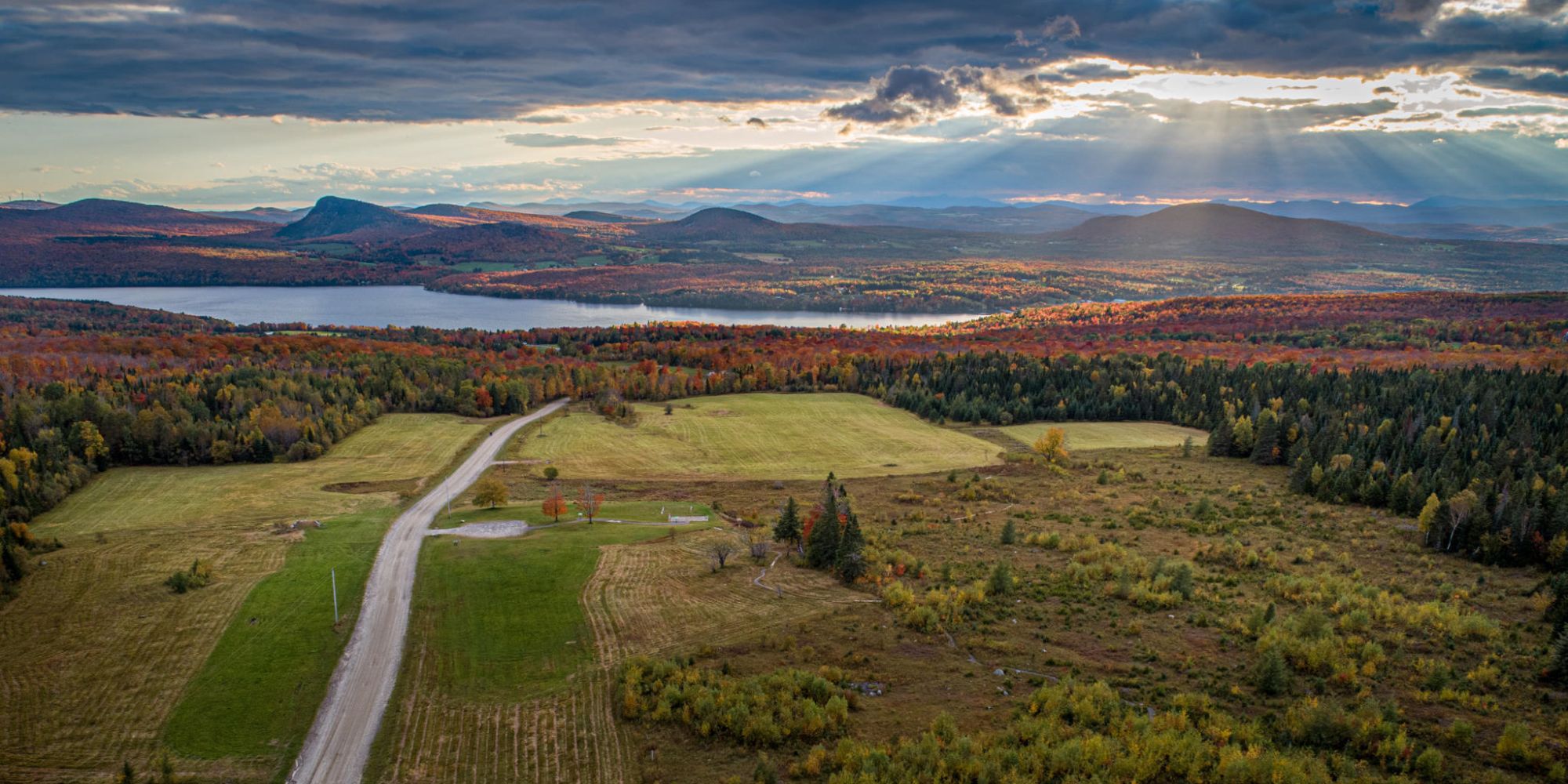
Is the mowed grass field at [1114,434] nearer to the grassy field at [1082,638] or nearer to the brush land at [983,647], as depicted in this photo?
the grassy field at [1082,638]

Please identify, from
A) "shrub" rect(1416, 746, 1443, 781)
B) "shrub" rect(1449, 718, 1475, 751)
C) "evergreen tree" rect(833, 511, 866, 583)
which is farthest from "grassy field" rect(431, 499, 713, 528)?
"shrub" rect(1449, 718, 1475, 751)

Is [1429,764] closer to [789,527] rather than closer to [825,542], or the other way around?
[825,542]

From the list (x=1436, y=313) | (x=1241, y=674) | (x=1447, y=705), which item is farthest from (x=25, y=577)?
(x=1436, y=313)

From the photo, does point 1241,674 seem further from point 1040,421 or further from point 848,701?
point 1040,421

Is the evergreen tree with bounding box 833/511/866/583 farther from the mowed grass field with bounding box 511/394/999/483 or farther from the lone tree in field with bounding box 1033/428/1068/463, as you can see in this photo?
the lone tree in field with bounding box 1033/428/1068/463

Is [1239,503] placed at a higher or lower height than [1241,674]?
lower

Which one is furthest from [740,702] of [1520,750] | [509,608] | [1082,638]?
[1520,750]
